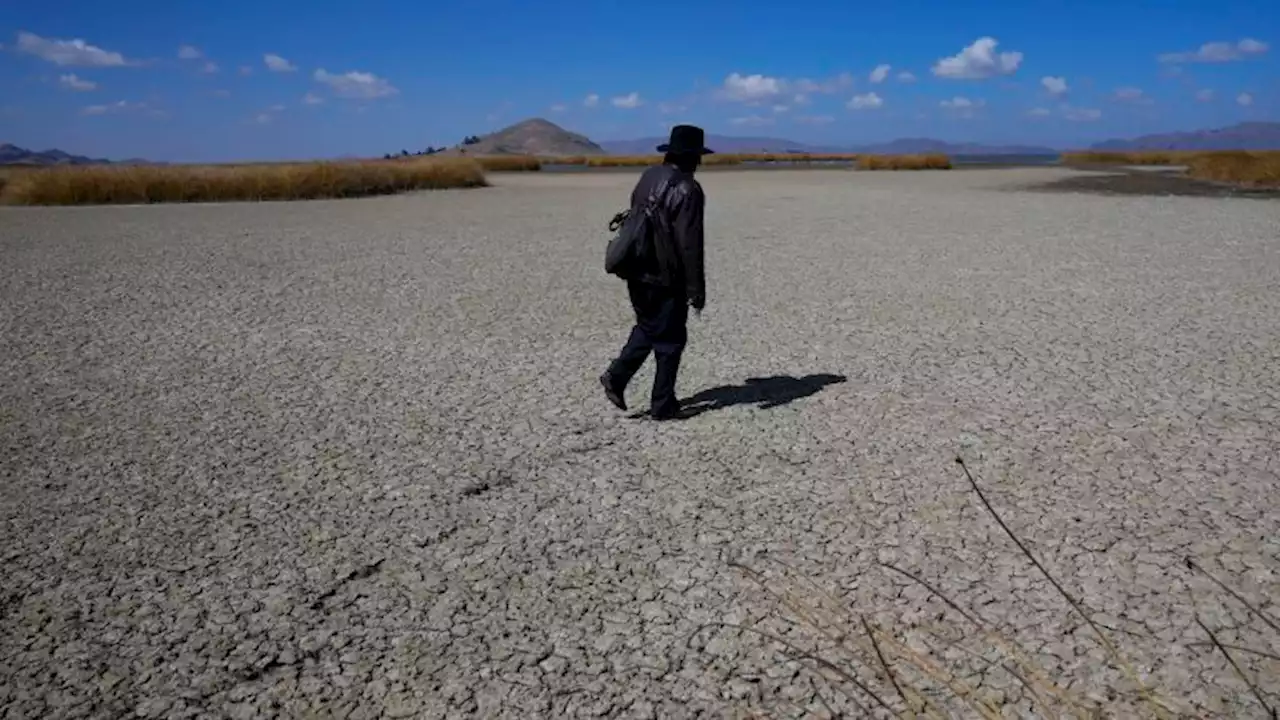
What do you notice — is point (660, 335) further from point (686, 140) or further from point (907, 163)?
point (907, 163)

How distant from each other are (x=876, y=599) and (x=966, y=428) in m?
2.33

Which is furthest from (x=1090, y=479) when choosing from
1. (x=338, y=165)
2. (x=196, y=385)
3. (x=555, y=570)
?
(x=338, y=165)

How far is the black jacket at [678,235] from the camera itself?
16.1 ft

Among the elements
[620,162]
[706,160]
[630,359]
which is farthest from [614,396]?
[706,160]

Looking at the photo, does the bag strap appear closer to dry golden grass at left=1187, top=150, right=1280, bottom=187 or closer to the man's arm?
the man's arm

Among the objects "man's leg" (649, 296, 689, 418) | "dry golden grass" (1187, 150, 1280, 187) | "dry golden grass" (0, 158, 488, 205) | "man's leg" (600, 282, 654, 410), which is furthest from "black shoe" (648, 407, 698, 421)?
"dry golden grass" (1187, 150, 1280, 187)

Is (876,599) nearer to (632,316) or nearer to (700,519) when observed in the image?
(700,519)

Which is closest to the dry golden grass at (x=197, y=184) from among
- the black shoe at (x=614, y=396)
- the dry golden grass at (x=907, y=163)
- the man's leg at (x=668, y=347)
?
the black shoe at (x=614, y=396)

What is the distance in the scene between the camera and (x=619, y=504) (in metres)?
4.23

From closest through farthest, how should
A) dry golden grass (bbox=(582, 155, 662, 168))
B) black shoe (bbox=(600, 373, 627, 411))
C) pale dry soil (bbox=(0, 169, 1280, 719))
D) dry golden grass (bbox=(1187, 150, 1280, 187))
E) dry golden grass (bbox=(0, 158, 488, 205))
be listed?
pale dry soil (bbox=(0, 169, 1280, 719)) < black shoe (bbox=(600, 373, 627, 411)) < dry golden grass (bbox=(0, 158, 488, 205)) < dry golden grass (bbox=(1187, 150, 1280, 187)) < dry golden grass (bbox=(582, 155, 662, 168))

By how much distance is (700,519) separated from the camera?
404 centimetres

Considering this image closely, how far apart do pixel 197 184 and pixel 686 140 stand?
24.0m

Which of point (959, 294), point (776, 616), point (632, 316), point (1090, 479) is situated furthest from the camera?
point (959, 294)

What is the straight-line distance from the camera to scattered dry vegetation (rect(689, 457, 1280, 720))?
266 cm
